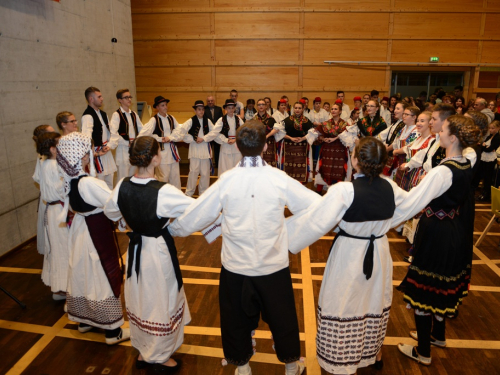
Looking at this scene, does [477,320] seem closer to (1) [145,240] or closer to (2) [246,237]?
(2) [246,237]

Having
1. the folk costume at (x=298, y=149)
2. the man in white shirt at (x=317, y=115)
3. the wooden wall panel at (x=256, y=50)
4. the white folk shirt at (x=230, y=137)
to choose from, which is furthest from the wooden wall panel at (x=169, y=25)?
the folk costume at (x=298, y=149)

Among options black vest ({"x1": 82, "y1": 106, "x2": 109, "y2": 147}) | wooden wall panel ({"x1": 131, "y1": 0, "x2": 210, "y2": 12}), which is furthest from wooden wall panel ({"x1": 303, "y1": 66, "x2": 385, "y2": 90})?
black vest ({"x1": 82, "y1": 106, "x2": 109, "y2": 147})

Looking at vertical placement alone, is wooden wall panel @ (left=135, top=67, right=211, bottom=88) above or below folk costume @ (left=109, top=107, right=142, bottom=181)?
above

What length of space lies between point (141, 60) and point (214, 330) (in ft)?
28.2

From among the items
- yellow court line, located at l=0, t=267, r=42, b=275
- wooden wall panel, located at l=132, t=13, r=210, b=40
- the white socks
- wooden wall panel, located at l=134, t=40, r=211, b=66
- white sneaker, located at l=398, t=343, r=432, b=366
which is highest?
wooden wall panel, located at l=132, t=13, r=210, b=40

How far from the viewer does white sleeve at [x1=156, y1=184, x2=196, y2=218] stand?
2324 millimetres

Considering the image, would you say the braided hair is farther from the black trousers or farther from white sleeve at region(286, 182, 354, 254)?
white sleeve at region(286, 182, 354, 254)

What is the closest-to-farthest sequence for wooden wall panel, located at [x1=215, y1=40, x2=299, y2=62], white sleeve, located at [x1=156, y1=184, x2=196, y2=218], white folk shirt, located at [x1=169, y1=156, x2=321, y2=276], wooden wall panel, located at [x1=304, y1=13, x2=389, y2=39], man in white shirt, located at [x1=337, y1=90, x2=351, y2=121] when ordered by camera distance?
1. white folk shirt, located at [x1=169, y1=156, x2=321, y2=276]
2. white sleeve, located at [x1=156, y1=184, x2=196, y2=218]
3. man in white shirt, located at [x1=337, y1=90, x2=351, y2=121]
4. wooden wall panel, located at [x1=304, y1=13, x2=389, y2=39]
5. wooden wall panel, located at [x1=215, y1=40, x2=299, y2=62]

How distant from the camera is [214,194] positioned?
2.21 metres

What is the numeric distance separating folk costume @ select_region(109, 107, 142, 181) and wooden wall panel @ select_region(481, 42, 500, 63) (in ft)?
29.1

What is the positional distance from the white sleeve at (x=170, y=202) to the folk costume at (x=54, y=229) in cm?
150

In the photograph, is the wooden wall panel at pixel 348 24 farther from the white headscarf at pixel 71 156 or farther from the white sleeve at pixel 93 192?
the white sleeve at pixel 93 192

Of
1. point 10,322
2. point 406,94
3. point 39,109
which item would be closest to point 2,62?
point 39,109

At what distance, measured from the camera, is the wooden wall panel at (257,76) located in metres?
9.91
